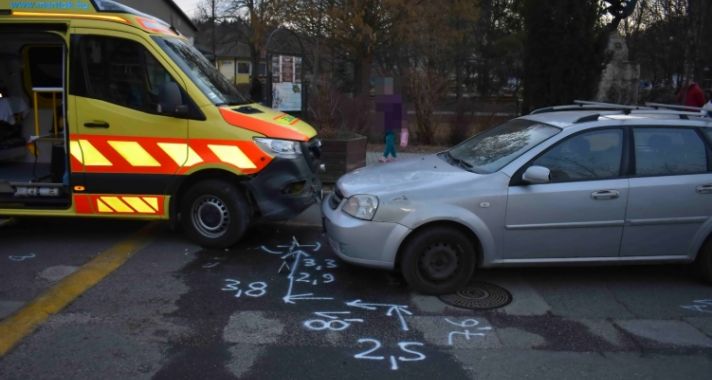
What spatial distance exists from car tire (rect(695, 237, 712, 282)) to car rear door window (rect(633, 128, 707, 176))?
0.68 meters

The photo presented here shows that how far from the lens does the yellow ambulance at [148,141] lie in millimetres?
6098

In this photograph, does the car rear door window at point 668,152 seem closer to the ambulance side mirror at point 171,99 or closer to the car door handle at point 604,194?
the car door handle at point 604,194

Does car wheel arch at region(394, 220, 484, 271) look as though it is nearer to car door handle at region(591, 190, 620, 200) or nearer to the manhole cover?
the manhole cover

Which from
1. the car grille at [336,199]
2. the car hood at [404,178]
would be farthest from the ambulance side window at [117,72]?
the car hood at [404,178]

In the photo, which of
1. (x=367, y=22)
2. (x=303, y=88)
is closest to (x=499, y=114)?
(x=303, y=88)

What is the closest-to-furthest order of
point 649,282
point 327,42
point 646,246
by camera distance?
1. point 646,246
2. point 649,282
3. point 327,42

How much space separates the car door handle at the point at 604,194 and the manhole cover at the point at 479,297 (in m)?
1.11

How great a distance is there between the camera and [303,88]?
13578 millimetres

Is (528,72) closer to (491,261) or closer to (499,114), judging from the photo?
(499,114)

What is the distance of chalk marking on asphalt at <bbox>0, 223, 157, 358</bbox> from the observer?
4.18 m

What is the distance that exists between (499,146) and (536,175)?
2.92 feet

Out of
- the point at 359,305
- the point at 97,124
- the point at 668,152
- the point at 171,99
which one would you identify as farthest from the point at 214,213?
the point at 668,152

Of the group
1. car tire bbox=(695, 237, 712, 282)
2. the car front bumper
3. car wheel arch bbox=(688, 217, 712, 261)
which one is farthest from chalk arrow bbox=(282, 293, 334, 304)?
car tire bbox=(695, 237, 712, 282)

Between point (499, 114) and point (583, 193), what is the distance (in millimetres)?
10761
